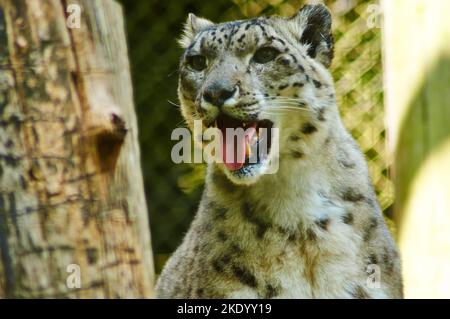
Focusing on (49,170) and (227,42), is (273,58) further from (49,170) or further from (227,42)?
(49,170)

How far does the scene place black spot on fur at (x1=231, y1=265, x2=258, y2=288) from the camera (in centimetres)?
282

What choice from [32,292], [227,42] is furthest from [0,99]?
[227,42]

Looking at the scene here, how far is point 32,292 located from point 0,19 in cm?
70

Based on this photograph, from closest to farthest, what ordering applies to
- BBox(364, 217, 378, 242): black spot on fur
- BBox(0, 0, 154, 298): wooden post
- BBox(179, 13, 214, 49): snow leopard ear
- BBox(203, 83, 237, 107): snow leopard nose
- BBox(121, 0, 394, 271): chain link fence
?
1. BBox(0, 0, 154, 298): wooden post
2. BBox(203, 83, 237, 107): snow leopard nose
3. BBox(364, 217, 378, 242): black spot on fur
4. BBox(179, 13, 214, 49): snow leopard ear
5. BBox(121, 0, 394, 271): chain link fence

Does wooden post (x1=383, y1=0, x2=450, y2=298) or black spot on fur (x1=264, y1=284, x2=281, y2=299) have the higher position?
wooden post (x1=383, y1=0, x2=450, y2=298)

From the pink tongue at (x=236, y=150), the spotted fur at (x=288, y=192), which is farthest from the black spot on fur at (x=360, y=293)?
the pink tongue at (x=236, y=150)

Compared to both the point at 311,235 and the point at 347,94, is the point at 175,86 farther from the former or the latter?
the point at 311,235

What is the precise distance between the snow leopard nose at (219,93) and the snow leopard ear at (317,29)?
0.39 m

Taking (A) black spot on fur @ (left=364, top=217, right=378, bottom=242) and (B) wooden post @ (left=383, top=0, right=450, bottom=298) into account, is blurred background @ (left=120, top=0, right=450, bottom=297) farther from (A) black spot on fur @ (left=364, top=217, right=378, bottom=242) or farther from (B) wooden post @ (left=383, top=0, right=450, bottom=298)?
(A) black spot on fur @ (left=364, top=217, right=378, bottom=242)

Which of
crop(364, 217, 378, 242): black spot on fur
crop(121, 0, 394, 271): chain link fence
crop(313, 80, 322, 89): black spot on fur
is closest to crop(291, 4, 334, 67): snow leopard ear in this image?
crop(313, 80, 322, 89): black spot on fur

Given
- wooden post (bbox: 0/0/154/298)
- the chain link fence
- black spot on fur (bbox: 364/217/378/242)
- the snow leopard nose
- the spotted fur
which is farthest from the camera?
the chain link fence

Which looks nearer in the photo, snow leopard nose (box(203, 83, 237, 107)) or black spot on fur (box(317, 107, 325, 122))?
snow leopard nose (box(203, 83, 237, 107))

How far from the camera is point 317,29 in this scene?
2.97m

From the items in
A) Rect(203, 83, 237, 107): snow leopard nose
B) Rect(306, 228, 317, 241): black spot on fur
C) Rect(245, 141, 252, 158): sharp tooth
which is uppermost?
Rect(203, 83, 237, 107): snow leopard nose
